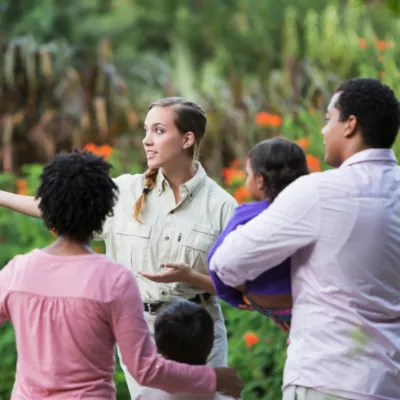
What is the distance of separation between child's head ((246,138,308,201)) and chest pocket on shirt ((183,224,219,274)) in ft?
2.02

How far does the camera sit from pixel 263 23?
10852mm

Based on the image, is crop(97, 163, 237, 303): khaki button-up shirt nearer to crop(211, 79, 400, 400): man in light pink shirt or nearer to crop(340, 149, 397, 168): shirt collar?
crop(211, 79, 400, 400): man in light pink shirt

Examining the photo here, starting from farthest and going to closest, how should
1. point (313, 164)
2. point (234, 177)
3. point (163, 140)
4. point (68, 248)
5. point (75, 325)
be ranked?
point (234, 177), point (313, 164), point (163, 140), point (68, 248), point (75, 325)

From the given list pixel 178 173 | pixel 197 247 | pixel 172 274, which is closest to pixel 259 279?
pixel 172 274

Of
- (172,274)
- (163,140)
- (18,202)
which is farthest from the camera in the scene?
(163,140)

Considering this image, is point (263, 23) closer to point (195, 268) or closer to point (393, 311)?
point (195, 268)

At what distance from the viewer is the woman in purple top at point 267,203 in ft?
10.0

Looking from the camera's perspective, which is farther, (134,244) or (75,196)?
(134,244)

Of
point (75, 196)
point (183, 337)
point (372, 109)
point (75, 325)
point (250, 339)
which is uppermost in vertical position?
point (372, 109)

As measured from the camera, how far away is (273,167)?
3.11m

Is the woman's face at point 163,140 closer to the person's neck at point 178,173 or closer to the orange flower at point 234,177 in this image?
the person's neck at point 178,173

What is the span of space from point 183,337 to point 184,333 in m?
0.01

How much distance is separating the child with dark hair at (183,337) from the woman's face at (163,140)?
0.71 m

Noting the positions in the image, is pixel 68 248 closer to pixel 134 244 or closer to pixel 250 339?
pixel 134 244
